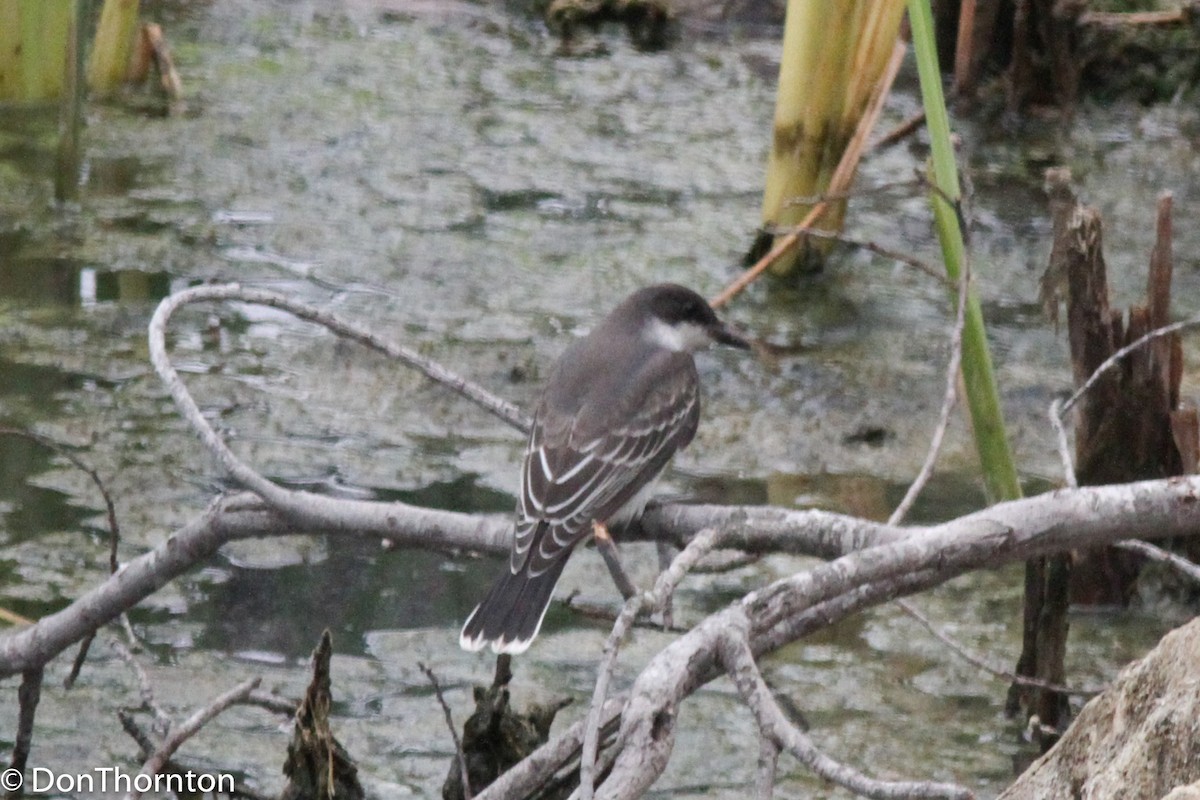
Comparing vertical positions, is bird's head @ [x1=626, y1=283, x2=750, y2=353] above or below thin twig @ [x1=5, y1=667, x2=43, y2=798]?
above

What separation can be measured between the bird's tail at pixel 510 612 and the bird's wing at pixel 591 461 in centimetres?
3

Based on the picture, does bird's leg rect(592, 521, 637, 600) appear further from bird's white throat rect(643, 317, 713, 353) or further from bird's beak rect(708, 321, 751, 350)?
bird's beak rect(708, 321, 751, 350)

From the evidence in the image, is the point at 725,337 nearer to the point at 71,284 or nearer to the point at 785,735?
the point at 785,735

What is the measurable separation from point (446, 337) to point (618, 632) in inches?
180

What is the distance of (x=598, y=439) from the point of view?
4.47 metres

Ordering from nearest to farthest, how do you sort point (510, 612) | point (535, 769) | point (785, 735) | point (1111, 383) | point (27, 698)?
1. point (785, 735)
2. point (535, 769)
3. point (27, 698)
4. point (510, 612)
5. point (1111, 383)

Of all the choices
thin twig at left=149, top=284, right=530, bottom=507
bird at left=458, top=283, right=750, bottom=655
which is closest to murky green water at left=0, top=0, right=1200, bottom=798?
bird at left=458, top=283, right=750, bottom=655

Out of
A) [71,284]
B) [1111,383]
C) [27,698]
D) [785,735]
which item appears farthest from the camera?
[71,284]

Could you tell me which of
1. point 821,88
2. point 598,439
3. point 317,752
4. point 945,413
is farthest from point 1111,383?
point 317,752

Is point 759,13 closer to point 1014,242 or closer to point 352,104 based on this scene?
point 352,104

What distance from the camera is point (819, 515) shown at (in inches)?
132

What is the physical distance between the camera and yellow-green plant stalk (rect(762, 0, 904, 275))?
267 inches

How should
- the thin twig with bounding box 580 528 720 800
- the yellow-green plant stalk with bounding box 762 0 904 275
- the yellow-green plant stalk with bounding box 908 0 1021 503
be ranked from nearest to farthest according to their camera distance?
the thin twig with bounding box 580 528 720 800 → the yellow-green plant stalk with bounding box 908 0 1021 503 → the yellow-green plant stalk with bounding box 762 0 904 275

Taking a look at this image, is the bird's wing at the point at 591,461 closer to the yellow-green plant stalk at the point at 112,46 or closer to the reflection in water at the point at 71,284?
the reflection in water at the point at 71,284
